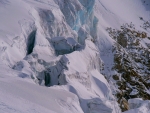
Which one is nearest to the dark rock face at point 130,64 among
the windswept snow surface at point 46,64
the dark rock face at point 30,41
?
the windswept snow surface at point 46,64

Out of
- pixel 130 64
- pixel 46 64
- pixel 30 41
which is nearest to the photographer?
pixel 46 64

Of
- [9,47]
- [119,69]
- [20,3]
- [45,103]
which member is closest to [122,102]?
[119,69]

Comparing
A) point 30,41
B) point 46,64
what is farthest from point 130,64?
point 46,64

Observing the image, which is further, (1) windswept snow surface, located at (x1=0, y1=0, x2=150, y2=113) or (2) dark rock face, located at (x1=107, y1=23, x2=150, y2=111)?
(2) dark rock face, located at (x1=107, y1=23, x2=150, y2=111)

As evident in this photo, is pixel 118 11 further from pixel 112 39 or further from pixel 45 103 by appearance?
pixel 45 103

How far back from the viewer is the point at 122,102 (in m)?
23.1

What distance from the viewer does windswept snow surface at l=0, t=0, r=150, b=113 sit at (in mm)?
7691

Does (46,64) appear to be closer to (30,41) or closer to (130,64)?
(30,41)

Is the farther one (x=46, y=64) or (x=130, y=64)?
(x=130, y=64)

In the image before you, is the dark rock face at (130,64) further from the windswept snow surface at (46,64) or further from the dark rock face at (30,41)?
the dark rock face at (30,41)

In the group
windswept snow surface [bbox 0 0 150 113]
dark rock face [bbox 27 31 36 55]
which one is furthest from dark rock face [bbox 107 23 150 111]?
dark rock face [bbox 27 31 36 55]

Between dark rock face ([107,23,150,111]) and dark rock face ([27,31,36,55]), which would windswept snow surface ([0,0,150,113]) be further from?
dark rock face ([107,23,150,111])

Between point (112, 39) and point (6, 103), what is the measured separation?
84.6 ft

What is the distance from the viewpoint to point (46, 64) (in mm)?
14102
